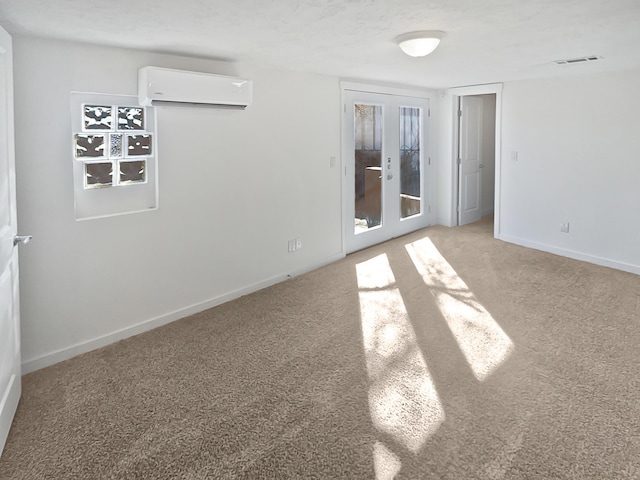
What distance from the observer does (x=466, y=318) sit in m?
3.61

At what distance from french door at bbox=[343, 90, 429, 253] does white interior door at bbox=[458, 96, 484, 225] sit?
0.55 meters

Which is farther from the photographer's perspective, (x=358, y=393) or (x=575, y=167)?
(x=575, y=167)

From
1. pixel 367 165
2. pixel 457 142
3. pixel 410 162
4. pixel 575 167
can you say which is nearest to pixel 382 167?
pixel 367 165

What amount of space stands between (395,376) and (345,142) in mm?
3111

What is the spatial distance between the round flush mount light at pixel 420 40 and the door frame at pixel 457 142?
3224 millimetres

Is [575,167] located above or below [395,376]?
above

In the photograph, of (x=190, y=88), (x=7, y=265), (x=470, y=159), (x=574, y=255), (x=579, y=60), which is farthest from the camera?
(x=470, y=159)

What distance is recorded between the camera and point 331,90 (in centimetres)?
488

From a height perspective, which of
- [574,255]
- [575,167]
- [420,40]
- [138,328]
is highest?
[420,40]

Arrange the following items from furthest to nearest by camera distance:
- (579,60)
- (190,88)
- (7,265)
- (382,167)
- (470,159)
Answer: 1. (470,159)
2. (382,167)
3. (579,60)
4. (190,88)
5. (7,265)

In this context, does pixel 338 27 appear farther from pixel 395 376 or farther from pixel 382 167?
pixel 382 167

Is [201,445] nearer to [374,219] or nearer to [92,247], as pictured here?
[92,247]

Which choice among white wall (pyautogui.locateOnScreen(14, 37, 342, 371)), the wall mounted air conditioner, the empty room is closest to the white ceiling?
the empty room

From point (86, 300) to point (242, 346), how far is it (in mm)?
1103
